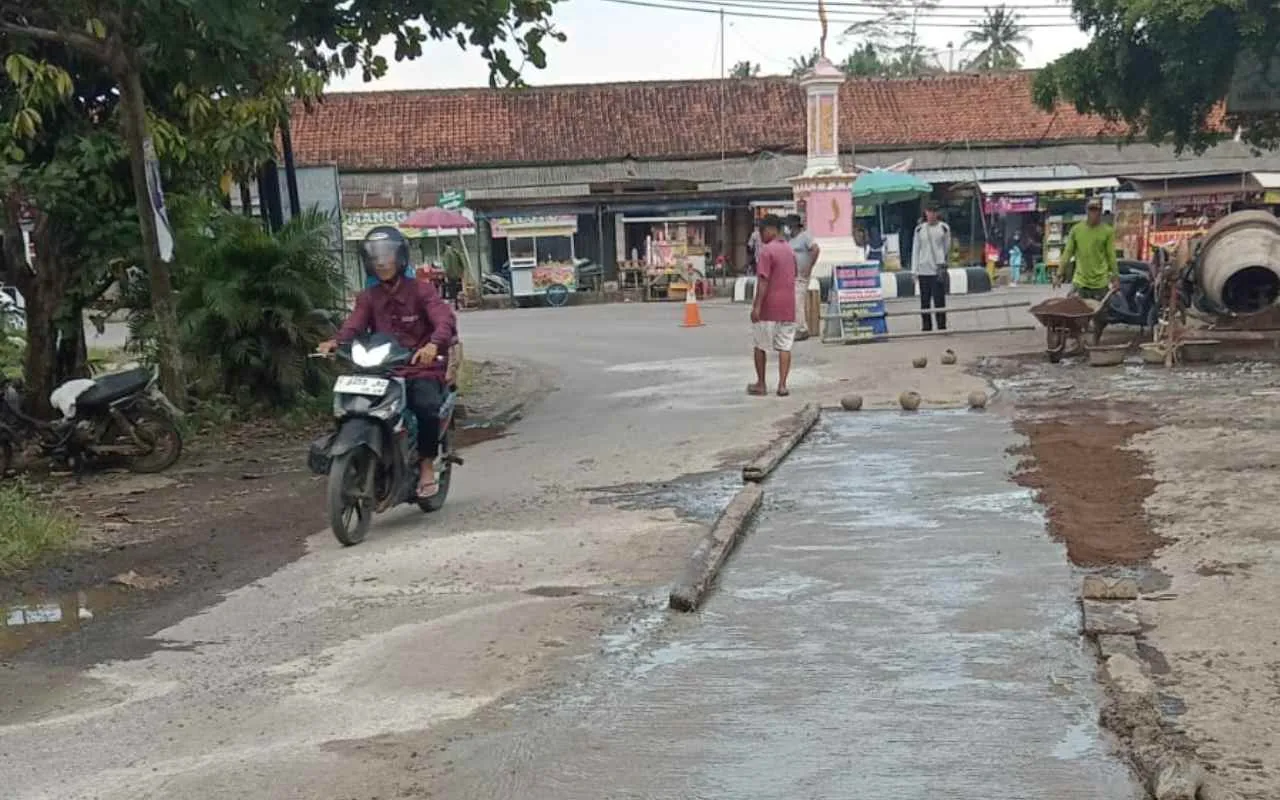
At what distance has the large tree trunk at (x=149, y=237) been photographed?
422 inches

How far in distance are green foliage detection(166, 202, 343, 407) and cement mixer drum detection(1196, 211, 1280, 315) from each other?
9611 mm

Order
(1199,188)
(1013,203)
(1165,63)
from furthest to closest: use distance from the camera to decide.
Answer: (1013,203)
(1199,188)
(1165,63)

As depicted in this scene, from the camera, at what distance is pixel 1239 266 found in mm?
14734

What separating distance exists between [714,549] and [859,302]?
42.2 ft

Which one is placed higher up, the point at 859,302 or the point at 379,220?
the point at 379,220

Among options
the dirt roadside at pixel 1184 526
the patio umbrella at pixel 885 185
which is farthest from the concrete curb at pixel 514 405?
the patio umbrella at pixel 885 185

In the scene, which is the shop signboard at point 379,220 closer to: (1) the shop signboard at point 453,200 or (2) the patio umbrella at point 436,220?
(1) the shop signboard at point 453,200

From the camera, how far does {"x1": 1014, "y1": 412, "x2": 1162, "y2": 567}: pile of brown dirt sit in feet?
22.7

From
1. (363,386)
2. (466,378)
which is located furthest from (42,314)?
(466,378)

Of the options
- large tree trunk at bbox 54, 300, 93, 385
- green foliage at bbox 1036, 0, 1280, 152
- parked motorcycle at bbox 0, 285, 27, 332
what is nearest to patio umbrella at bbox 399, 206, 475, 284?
green foliage at bbox 1036, 0, 1280, 152

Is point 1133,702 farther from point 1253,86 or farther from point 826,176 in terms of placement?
point 826,176

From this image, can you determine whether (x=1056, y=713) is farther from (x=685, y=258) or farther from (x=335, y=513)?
(x=685, y=258)

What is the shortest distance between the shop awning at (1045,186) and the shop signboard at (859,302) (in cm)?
1905

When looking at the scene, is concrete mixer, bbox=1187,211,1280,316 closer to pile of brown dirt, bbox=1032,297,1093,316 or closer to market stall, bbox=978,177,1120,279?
pile of brown dirt, bbox=1032,297,1093,316
